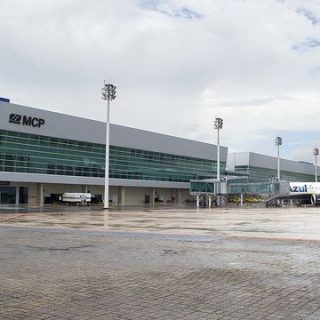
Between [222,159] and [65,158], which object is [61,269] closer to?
[65,158]

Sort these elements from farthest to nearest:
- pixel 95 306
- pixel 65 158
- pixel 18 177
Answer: pixel 65 158
pixel 18 177
pixel 95 306

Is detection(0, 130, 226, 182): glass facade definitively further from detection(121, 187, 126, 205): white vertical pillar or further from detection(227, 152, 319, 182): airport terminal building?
detection(227, 152, 319, 182): airport terminal building

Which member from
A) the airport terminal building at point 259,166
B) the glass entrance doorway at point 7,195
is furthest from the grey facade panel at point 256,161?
the glass entrance doorway at point 7,195

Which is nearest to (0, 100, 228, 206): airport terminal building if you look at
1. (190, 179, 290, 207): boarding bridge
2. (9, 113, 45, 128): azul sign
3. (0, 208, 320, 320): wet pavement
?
(9, 113, 45, 128): azul sign

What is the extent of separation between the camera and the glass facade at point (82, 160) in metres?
75.5

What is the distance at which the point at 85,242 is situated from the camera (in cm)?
1877

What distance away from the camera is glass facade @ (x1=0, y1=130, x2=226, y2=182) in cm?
7553

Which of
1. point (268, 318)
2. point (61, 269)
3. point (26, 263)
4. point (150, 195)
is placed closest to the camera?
point (268, 318)

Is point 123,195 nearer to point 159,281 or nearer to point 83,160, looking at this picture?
point 83,160

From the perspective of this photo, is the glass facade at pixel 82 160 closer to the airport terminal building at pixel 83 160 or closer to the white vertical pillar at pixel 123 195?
the airport terminal building at pixel 83 160

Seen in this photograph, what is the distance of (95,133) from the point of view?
89.1 m

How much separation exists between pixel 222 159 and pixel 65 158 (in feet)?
170

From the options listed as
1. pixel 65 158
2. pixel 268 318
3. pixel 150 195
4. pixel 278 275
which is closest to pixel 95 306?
pixel 268 318

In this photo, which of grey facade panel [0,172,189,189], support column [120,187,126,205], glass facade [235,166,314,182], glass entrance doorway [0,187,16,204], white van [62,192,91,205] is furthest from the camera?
glass facade [235,166,314,182]
